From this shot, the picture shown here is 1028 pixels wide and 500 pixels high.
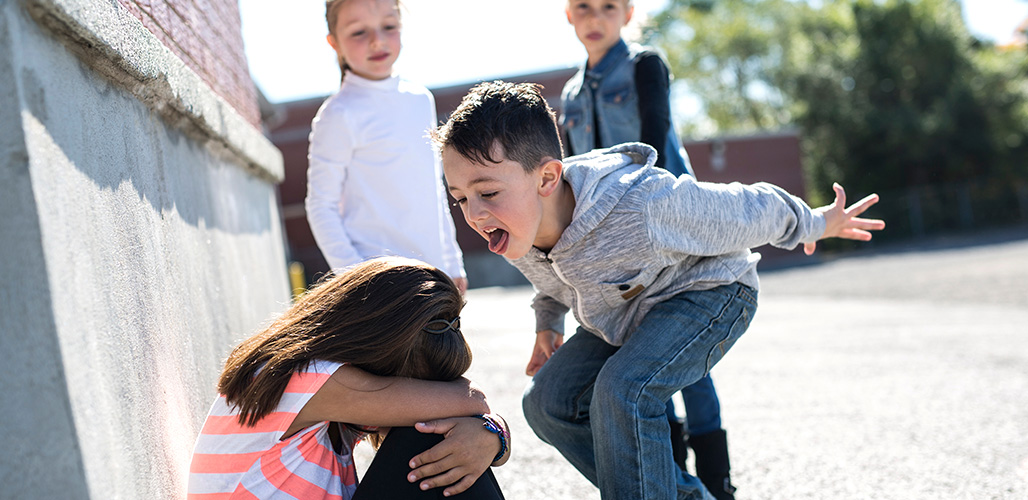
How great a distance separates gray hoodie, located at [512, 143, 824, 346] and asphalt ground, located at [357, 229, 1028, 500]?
396mm

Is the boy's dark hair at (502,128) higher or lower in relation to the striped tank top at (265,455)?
higher

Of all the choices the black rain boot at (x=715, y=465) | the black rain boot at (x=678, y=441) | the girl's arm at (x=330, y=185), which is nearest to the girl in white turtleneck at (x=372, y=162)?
the girl's arm at (x=330, y=185)

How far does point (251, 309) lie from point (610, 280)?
198 cm

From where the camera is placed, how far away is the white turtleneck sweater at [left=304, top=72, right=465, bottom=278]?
317 cm

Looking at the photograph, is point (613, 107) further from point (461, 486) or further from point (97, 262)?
point (97, 262)

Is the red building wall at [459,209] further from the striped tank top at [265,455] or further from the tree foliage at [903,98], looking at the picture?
the striped tank top at [265,455]

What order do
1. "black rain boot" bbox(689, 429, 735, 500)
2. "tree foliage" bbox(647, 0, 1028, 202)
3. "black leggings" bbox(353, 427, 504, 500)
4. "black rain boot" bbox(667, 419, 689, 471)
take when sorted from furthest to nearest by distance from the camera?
"tree foliage" bbox(647, 0, 1028, 202) → "black rain boot" bbox(667, 419, 689, 471) → "black rain boot" bbox(689, 429, 735, 500) → "black leggings" bbox(353, 427, 504, 500)

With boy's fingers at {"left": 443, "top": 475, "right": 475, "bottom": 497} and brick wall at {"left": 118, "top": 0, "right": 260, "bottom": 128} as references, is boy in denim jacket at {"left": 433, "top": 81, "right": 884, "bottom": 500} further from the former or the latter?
brick wall at {"left": 118, "top": 0, "right": 260, "bottom": 128}

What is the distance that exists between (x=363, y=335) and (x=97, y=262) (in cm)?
60

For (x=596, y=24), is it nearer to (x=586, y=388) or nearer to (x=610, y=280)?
(x=610, y=280)

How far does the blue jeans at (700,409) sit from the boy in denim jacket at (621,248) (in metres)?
0.51

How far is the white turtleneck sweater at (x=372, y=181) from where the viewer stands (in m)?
3.17

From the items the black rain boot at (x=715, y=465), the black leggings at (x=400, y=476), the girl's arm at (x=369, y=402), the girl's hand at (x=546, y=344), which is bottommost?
the black rain boot at (x=715, y=465)

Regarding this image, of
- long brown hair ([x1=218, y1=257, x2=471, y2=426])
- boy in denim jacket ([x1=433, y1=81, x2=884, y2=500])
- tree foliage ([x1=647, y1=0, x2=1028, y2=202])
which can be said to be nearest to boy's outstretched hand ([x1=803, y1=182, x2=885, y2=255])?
boy in denim jacket ([x1=433, y1=81, x2=884, y2=500])
